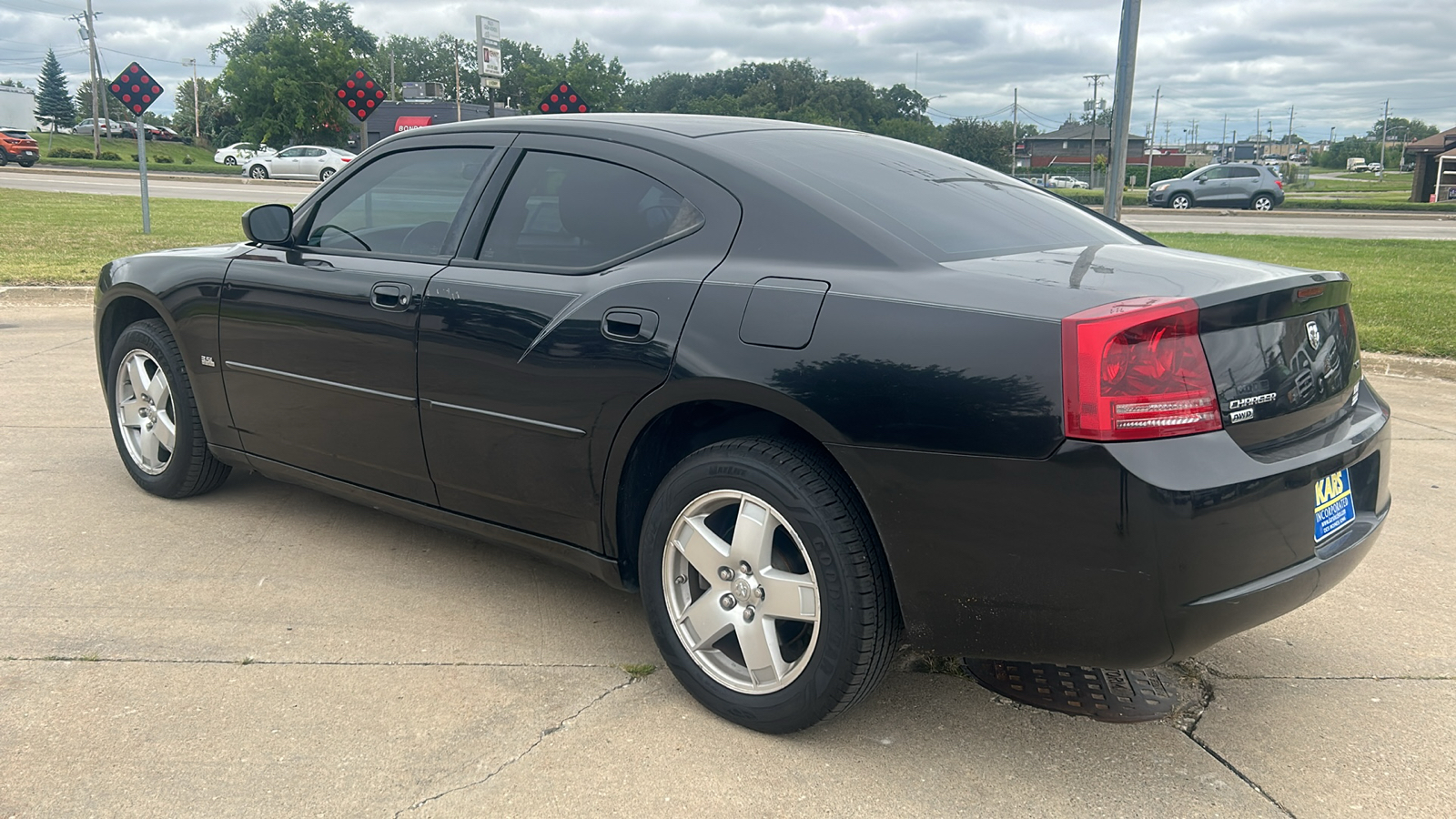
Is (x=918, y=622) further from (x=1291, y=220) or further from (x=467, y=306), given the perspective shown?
(x=1291, y=220)

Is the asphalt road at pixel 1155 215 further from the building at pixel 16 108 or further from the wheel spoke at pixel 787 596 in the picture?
the building at pixel 16 108

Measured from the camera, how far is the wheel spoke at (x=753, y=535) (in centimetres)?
268

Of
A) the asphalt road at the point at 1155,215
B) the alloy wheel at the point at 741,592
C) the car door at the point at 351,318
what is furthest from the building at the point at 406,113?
the alloy wheel at the point at 741,592

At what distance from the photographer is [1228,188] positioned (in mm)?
33688

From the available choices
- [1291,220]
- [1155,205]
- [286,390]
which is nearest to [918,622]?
[286,390]

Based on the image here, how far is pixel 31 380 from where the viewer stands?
6871mm

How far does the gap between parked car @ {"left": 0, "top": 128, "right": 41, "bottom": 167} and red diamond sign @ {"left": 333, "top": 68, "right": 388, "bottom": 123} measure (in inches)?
1245

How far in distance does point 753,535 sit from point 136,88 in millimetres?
16286

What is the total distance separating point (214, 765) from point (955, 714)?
184cm

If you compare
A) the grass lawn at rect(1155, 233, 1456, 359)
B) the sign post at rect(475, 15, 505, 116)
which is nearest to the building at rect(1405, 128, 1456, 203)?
the grass lawn at rect(1155, 233, 1456, 359)

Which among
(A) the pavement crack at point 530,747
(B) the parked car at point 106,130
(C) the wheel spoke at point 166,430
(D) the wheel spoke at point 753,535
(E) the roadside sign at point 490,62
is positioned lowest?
(A) the pavement crack at point 530,747

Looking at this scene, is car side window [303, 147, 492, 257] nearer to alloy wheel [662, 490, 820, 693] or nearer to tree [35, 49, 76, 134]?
alloy wheel [662, 490, 820, 693]

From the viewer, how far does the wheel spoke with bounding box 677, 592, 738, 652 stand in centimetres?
283

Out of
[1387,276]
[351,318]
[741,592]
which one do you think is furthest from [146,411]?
[1387,276]
